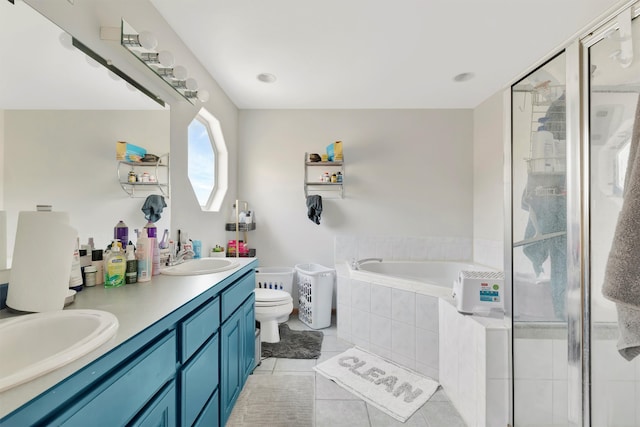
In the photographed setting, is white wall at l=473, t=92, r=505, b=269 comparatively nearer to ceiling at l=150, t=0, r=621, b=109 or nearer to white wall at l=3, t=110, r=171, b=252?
ceiling at l=150, t=0, r=621, b=109

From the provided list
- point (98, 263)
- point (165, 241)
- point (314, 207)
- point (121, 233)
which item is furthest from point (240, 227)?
point (98, 263)

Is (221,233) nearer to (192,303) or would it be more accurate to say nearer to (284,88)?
(284,88)

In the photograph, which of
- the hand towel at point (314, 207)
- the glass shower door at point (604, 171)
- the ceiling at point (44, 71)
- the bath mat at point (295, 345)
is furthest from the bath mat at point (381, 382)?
the ceiling at point (44, 71)

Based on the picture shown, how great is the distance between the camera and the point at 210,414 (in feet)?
3.95

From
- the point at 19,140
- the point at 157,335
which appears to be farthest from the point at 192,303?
the point at 19,140

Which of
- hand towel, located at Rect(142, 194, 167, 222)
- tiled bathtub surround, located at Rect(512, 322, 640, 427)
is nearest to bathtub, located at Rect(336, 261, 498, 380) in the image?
tiled bathtub surround, located at Rect(512, 322, 640, 427)

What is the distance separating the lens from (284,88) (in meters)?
2.62

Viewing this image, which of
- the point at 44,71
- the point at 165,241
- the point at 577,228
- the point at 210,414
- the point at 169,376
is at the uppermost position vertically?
the point at 44,71

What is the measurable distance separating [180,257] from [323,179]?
5.90ft

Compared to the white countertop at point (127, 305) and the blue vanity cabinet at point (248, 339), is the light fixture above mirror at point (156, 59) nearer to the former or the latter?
the white countertop at point (127, 305)

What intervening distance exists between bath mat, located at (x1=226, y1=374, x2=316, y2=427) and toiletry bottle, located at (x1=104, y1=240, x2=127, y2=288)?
3.36 feet

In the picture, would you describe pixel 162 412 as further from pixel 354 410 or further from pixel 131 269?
pixel 354 410

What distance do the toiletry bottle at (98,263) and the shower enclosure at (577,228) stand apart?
2.03 meters

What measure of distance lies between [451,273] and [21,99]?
3.47 m
